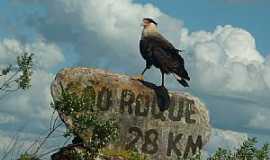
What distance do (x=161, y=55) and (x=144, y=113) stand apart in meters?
1.76

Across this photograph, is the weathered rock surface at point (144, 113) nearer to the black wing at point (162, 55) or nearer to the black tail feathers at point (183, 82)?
the black tail feathers at point (183, 82)

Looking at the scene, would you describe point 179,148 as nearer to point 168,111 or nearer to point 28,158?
point 168,111

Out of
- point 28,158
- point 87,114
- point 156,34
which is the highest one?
point 156,34

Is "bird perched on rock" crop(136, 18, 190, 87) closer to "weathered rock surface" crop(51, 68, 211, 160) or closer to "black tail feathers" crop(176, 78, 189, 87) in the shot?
"black tail feathers" crop(176, 78, 189, 87)

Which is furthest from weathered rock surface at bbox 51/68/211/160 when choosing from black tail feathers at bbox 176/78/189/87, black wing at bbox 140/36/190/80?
black wing at bbox 140/36/190/80

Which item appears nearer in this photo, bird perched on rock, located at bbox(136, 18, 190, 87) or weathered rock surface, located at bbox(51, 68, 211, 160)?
weathered rock surface, located at bbox(51, 68, 211, 160)

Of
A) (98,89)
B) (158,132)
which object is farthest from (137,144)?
(98,89)

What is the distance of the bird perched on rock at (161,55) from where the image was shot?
20.1m

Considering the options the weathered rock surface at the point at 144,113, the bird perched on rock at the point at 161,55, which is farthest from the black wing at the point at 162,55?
the weathered rock surface at the point at 144,113

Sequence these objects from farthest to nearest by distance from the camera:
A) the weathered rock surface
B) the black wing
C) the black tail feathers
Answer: the black tail feathers → the black wing → the weathered rock surface

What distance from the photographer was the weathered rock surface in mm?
19188

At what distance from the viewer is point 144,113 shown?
19.6 m

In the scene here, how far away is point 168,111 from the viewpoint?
65.1 feet

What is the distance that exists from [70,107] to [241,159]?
3.86m
